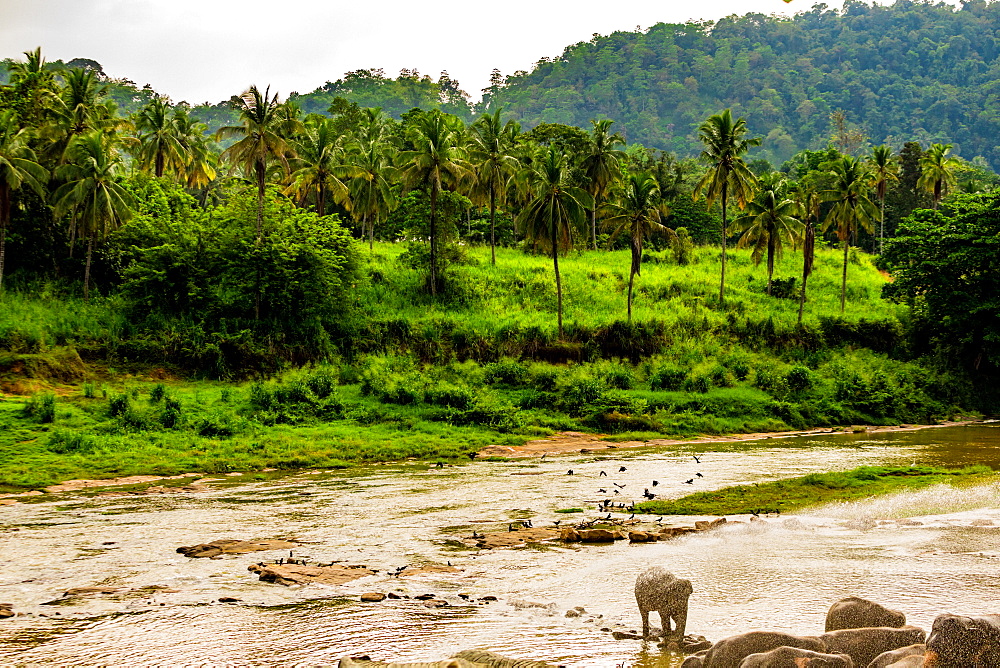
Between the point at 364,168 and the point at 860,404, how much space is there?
34159 millimetres

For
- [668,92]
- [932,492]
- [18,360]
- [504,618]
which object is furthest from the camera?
[668,92]

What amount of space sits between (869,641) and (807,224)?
173ft

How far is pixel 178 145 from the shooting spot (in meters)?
57.5

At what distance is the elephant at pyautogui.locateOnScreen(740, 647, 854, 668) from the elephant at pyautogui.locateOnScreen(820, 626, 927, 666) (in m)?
0.73

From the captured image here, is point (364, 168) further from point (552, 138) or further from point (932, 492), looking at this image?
point (932, 492)

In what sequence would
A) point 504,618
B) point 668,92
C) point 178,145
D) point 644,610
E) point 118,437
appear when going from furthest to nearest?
point 668,92 < point 178,145 < point 118,437 < point 504,618 < point 644,610

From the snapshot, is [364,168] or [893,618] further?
[364,168]

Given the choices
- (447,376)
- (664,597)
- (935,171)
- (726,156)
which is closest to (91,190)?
→ (447,376)

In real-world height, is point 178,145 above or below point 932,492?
above

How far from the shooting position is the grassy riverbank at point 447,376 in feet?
104

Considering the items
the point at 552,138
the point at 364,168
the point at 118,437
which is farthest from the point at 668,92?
the point at 118,437

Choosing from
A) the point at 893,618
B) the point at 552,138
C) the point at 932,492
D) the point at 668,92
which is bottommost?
the point at 932,492

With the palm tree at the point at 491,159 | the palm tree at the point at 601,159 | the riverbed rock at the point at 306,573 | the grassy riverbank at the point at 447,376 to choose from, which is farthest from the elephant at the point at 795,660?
the palm tree at the point at 601,159

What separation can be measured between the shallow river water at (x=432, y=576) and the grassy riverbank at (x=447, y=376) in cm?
788
